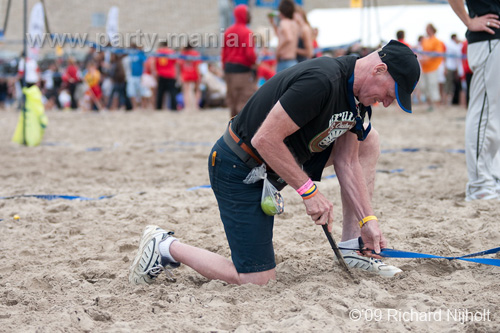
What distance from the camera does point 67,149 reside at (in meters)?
7.64

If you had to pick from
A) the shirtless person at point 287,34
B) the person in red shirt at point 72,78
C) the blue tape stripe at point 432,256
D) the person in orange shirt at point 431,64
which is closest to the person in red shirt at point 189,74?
the person in red shirt at point 72,78

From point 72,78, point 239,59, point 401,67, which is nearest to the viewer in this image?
point 401,67

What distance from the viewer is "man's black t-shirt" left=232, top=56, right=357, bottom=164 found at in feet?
8.05

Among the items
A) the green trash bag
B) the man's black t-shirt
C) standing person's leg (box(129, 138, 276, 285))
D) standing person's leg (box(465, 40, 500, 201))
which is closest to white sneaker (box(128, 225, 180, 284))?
standing person's leg (box(129, 138, 276, 285))

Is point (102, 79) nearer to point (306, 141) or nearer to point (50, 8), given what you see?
point (50, 8)

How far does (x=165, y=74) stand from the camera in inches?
571

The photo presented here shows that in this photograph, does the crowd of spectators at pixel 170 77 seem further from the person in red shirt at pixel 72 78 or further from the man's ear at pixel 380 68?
the man's ear at pixel 380 68

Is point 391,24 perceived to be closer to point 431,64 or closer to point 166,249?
point 431,64

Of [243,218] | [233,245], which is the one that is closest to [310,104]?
[243,218]

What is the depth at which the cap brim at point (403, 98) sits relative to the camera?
8.13 feet

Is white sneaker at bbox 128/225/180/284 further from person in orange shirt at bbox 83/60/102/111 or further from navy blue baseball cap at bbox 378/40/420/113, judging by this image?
person in orange shirt at bbox 83/60/102/111

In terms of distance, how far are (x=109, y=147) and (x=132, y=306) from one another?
5.52m

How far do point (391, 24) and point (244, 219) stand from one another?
622 inches

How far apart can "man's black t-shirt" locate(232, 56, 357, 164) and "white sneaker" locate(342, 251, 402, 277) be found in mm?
634
